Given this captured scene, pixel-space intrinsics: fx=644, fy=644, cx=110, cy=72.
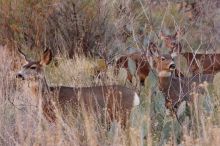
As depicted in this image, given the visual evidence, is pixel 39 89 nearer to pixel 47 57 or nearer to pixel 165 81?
pixel 47 57

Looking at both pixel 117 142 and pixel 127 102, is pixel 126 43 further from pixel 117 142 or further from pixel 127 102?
pixel 117 142

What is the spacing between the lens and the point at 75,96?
7176 mm

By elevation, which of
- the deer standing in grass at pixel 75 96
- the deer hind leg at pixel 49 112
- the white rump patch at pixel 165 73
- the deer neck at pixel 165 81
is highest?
the white rump patch at pixel 165 73

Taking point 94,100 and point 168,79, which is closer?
point 94,100

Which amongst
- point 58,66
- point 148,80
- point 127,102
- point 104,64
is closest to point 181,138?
point 148,80

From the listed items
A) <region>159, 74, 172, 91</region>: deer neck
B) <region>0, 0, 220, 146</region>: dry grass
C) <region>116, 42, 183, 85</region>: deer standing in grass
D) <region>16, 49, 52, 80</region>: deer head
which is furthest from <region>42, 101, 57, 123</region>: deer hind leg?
<region>116, 42, 183, 85</region>: deer standing in grass

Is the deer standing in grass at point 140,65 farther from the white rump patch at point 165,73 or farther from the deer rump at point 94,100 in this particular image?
the deer rump at point 94,100

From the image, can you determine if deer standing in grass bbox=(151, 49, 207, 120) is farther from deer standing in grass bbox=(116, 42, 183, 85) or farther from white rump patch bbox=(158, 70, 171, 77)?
deer standing in grass bbox=(116, 42, 183, 85)

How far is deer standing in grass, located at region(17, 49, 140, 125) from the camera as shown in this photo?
6.75 m

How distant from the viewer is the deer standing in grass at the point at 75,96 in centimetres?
675

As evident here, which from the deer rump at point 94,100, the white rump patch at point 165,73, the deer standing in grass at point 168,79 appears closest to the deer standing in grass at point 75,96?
the deer rump at point 94,100

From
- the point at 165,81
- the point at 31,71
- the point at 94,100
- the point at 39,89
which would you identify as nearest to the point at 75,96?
the point at 94,100

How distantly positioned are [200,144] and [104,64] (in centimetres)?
394

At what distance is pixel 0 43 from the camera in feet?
36.4
